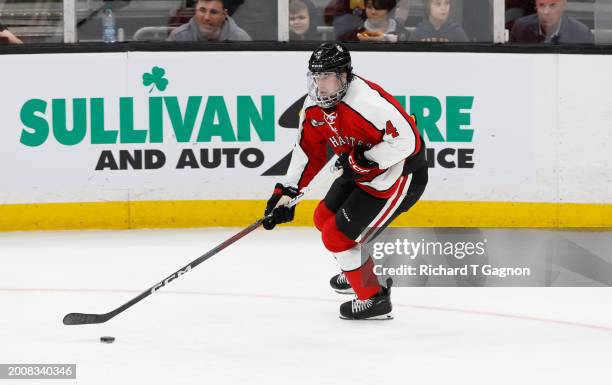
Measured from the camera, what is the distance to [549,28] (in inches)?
283

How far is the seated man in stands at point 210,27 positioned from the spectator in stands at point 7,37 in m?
0.91

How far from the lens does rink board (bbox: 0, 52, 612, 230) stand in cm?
698

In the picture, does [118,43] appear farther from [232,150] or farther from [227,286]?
[227,286]

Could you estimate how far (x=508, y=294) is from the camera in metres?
5.17

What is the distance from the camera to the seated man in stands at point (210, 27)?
7105 mm

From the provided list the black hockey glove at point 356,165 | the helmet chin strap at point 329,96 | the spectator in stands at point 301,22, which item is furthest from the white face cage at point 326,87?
the spectator in stands at point 301,22

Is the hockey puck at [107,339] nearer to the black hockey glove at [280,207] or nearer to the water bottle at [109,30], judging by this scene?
the black hockey glove at [280,207]

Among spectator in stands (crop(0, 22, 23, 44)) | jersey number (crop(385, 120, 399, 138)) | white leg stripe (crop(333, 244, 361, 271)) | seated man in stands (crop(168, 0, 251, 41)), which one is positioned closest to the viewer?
jersey number (crop(385, 120, 399, 138))

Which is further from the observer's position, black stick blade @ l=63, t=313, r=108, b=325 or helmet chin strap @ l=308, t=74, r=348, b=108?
helmet chin strap @ l=308, t=74, r=348, b=108

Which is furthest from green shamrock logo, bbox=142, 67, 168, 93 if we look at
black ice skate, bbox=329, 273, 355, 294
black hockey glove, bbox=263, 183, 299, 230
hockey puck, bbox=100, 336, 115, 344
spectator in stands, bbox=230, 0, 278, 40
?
hockey puck, bbox=100, 336, 115, 344

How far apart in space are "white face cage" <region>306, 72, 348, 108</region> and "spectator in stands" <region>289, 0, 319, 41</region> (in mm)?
2735

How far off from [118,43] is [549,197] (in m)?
2.75

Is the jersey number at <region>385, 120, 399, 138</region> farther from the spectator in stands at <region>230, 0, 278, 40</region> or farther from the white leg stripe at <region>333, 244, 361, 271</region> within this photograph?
the spectator in stands at <region>230, 0, 278, 40</region>

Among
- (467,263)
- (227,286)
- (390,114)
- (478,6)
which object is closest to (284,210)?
(390,114)
